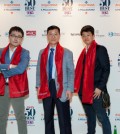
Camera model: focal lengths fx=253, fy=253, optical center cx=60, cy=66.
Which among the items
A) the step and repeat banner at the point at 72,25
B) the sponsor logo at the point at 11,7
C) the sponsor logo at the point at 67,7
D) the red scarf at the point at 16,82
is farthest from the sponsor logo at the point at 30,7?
the red scarf at the point at 16,82

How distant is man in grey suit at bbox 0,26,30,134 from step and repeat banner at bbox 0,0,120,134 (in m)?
0.64

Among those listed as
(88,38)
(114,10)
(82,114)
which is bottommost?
(82,114)

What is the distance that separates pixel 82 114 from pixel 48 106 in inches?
32.2

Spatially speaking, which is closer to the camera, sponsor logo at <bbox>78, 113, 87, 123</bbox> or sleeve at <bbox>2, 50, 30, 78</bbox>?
sleeve at <bbox>2, 50, 30, 78</bbox>

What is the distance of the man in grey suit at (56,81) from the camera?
2.83 meters

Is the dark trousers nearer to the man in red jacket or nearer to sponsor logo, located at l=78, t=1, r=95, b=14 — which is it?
the man in red jacket

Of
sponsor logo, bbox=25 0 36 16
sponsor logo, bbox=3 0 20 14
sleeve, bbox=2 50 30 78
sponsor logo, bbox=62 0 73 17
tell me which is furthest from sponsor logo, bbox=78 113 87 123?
sponsor logo, bbox=3 0 20 14

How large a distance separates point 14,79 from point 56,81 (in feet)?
1.53

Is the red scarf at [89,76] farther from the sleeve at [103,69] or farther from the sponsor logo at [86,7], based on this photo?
the sponsor logo at [86,7]

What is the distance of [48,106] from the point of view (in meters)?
2.89

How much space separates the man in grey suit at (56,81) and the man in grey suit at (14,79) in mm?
220

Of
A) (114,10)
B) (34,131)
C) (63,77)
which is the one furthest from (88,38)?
(34,131)

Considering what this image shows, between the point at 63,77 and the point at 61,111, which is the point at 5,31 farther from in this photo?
the point at 61,111

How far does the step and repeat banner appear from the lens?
3.44 m
